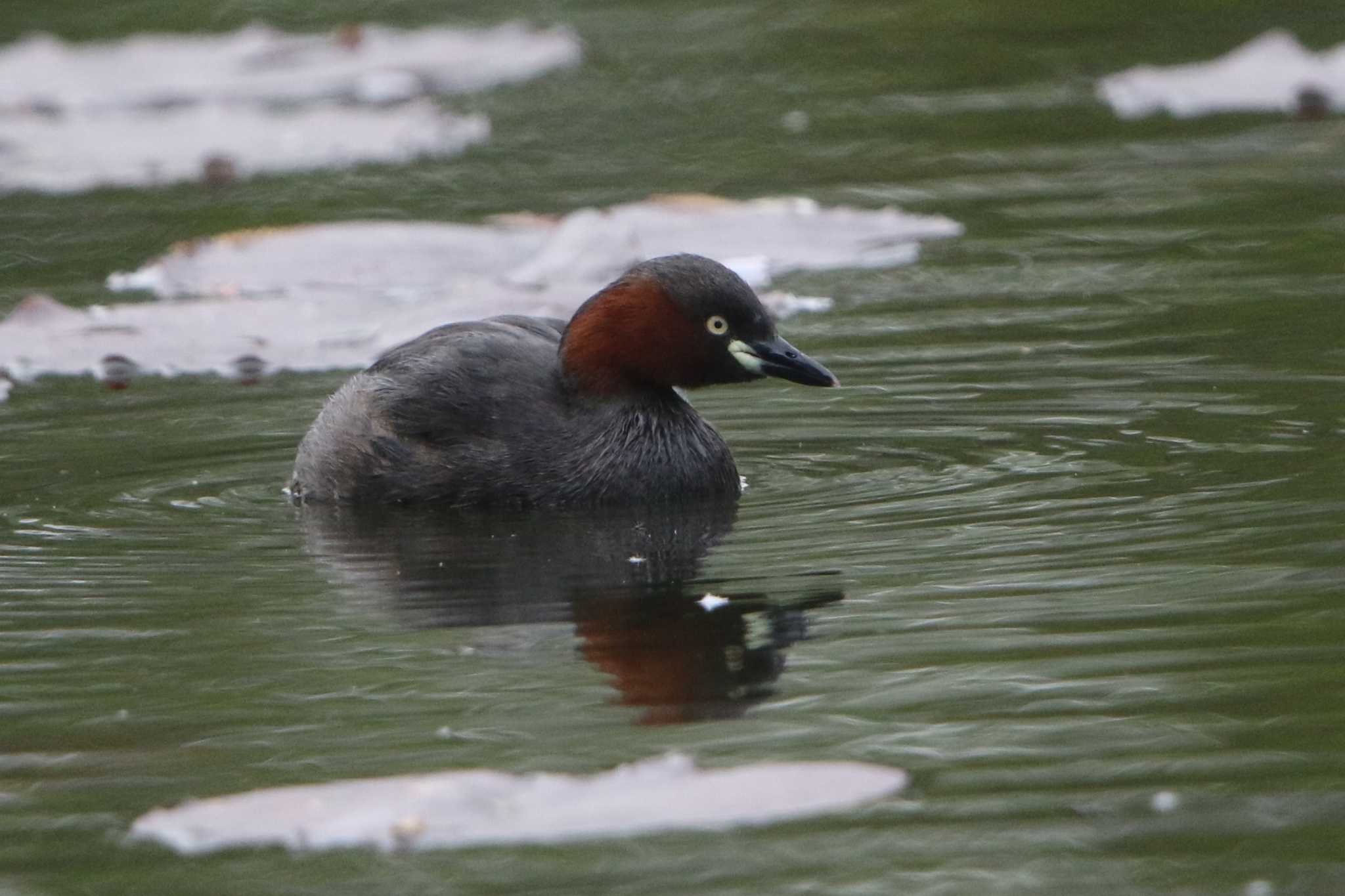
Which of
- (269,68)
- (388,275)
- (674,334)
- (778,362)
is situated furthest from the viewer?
(269,68)

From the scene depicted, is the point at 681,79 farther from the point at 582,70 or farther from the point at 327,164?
the point at 327,164

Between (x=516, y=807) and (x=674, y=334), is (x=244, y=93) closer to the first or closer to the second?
(x=674, y=334)

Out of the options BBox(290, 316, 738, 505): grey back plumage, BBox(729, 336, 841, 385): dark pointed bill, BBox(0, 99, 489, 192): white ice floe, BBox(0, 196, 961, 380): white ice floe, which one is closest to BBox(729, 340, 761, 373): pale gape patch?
BBox(729, 336, 841, 385): dark pointed bill

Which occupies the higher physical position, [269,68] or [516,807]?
[269,68]

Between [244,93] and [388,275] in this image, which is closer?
[388,275]

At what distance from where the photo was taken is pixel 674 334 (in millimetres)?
7250

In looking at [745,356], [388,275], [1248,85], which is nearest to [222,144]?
[388,275]

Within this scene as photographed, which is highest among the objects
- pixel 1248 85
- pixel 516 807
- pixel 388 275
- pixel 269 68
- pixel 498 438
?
pixel 269 68

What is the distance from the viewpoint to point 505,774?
4.11 meters

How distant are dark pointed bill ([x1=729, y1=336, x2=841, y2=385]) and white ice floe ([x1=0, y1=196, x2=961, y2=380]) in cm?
210

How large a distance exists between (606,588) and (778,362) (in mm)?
1531

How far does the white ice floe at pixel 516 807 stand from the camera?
3.91 metres

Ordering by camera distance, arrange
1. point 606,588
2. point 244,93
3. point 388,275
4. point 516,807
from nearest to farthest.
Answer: point 516,807
point 606,588
point 388,275
point 244,93

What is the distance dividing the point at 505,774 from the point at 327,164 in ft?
31.8
